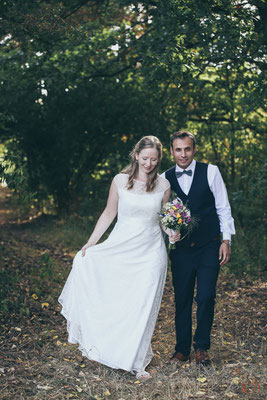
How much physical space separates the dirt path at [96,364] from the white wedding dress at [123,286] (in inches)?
11.3

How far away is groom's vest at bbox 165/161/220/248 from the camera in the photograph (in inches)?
183

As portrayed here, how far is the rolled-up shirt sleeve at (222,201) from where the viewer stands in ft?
15.2

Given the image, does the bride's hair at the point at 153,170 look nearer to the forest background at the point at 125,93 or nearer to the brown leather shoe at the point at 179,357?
the forest background at the point at 125,93

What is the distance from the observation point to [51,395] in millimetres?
4227

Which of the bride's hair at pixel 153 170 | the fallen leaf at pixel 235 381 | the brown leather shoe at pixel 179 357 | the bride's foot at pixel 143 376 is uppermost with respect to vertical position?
the bride's hair at pixel 153 170

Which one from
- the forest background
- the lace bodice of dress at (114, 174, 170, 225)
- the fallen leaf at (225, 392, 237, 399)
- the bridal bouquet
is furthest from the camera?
the forest background

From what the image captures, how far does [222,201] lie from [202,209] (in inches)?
8.0

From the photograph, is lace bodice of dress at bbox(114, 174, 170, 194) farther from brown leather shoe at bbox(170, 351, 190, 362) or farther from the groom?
brown leather shoe at bbox(170, 351, 190, 362)

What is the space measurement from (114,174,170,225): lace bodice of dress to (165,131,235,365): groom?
7.0 inches

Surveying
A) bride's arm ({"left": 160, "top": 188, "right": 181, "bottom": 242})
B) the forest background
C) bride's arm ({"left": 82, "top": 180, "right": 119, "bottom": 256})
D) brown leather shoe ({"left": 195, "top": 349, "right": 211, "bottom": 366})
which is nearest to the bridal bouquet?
bride's arm ({"left": 160, "top": 188, "right": 181, "bottom": 242})

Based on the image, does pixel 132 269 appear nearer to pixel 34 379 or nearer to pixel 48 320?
pixel 34 379

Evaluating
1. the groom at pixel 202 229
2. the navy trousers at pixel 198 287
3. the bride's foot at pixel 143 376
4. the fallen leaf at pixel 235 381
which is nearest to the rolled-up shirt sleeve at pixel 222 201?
the groom at pixel 202 229

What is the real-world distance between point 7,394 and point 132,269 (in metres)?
1.56

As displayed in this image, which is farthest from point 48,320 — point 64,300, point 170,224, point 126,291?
point 170,224
